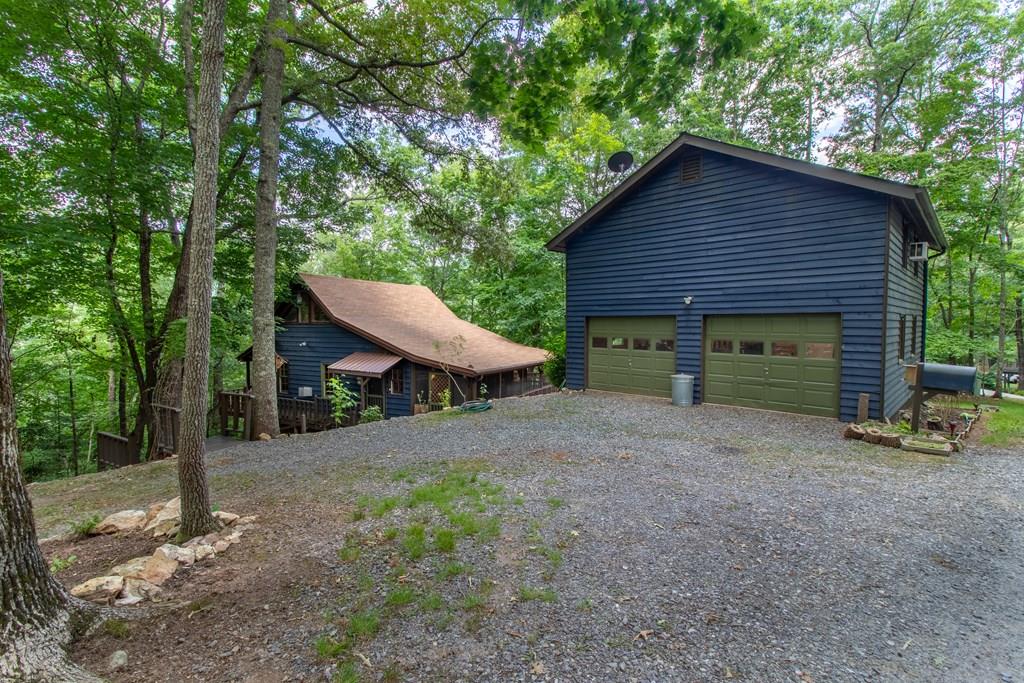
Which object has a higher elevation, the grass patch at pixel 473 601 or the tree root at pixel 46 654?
the tree root at pixel 46 654

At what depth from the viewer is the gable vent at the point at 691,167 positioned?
9.11 m

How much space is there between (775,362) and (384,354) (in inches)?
393

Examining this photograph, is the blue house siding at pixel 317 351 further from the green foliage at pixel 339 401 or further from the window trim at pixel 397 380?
the green foliage at pixel 339 401

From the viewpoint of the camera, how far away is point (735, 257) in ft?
28.3

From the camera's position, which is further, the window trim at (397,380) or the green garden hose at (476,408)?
the window trim at (397,380)

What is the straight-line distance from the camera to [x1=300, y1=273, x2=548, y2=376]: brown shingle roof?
1258 cm

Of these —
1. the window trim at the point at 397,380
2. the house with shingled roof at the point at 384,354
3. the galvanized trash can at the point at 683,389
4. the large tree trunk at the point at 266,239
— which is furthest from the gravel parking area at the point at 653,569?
the window trim at the point at 397,380

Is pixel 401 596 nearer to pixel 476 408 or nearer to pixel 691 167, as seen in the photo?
pixel 476 408

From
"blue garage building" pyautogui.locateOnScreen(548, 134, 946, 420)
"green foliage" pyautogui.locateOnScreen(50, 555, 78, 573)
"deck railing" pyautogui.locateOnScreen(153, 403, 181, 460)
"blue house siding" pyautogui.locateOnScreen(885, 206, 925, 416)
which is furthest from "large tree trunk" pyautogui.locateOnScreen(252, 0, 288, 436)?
"blue house siding" pyautogui.locateOnScreen(885, 206, 925, 416)

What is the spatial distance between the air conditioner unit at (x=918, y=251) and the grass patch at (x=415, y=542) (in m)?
10.3

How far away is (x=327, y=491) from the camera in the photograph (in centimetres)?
455

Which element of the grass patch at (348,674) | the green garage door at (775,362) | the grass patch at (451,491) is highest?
the green garage door at (775,362)


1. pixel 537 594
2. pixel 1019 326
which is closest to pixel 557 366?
pixel 537 594

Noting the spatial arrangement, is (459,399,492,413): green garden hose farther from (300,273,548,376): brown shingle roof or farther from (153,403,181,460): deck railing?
(153,403,181,460): deck railing
